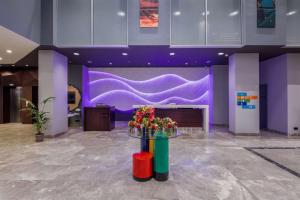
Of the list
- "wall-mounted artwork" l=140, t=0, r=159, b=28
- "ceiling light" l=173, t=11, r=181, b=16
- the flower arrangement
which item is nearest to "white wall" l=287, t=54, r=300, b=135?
"ceiling light" l=173, t=11, r=181, b=16

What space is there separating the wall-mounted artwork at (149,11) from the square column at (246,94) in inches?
148

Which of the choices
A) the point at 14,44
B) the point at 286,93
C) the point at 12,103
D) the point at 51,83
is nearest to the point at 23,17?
the point at 14,44

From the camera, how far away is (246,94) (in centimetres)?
761

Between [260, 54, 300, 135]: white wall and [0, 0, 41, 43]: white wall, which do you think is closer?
[0, 0, 41, 43]: white wall

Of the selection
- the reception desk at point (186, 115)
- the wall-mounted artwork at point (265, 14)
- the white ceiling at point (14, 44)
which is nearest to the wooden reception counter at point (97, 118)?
the reception desk at point (186, 115)

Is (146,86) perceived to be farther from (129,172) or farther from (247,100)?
(129,172)

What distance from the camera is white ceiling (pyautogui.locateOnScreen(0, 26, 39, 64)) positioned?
5367 millimetres

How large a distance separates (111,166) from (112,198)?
1.38 meters

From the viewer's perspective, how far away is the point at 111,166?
167 inches

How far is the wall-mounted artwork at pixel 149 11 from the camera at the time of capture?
256 inches

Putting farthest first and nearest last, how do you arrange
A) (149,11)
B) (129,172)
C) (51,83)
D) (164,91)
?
(164,91)
(51,83)
(149,11)
(129,172)

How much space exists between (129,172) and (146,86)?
7.74 metres

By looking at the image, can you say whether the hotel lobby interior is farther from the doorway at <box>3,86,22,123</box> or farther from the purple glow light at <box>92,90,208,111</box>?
the doorway at <box>3,86,22,123</box>

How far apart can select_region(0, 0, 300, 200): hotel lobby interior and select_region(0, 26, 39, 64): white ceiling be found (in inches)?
1.8
